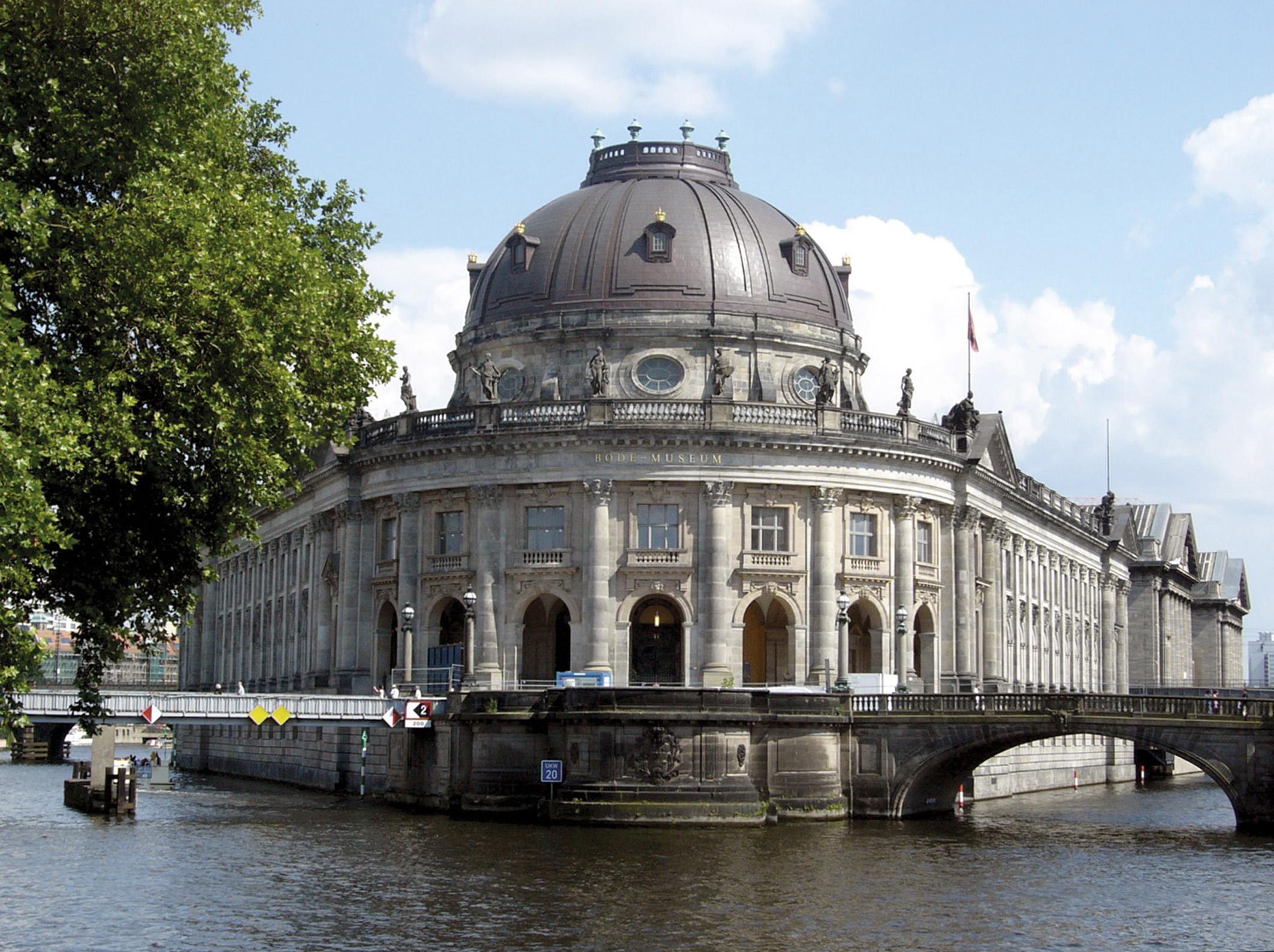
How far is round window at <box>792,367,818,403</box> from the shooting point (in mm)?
86875

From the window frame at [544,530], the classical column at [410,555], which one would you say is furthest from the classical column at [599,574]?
the classical column at [410,555]

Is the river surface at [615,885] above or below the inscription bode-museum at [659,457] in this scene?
below

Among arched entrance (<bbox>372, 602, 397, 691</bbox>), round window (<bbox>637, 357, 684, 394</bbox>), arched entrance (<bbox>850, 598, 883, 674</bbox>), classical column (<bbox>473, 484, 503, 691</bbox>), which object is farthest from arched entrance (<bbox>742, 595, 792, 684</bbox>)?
arched entrance (<bbox>372, 602, 397, 691</bbox>)

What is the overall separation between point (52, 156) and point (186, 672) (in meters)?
96.4

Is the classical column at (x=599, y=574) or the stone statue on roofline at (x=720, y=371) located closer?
the classical column at (x=599, y=574)

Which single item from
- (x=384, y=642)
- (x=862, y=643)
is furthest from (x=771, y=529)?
(x=384, y=642)

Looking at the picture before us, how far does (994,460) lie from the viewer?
93.6m

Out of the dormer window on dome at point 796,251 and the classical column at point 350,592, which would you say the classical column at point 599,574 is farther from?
the dormer window on dome at point 796,251

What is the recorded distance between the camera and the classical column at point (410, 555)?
80938 mm

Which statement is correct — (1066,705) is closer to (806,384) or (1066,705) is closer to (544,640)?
(544,640)

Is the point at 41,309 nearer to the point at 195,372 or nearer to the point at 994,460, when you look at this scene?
the point at 195,372

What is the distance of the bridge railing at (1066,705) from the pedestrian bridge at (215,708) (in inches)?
715

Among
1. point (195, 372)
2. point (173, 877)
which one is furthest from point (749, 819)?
point (195, 372)

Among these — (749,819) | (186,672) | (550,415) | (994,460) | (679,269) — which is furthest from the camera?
(186,672)
